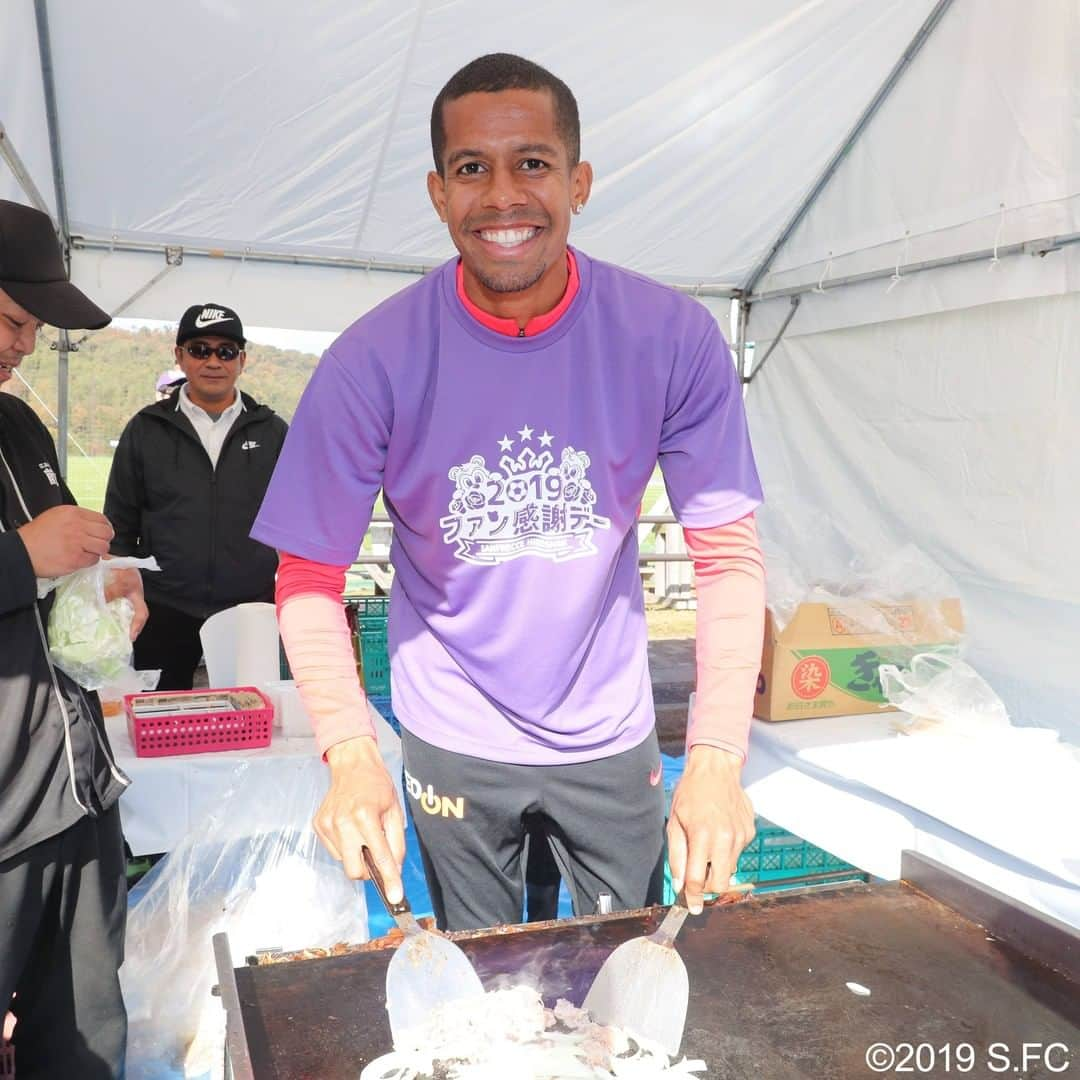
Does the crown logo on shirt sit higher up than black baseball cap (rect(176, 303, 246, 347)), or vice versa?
black baseball cap (rect(176, 303, 246, 347))

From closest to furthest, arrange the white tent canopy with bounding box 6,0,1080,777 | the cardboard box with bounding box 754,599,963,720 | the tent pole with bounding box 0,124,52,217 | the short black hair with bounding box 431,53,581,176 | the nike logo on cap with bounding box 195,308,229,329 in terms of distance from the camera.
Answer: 1. the short black hair with bounding box 431,53,581,176
2. the cardboard box with bounding box 754,599,963,720
3. the tent pole with bounding box 0,124,52,217
4. the nike logo on cap with bounding box 195,308,229,329
5. the white tent canopy with bounding box 6,0,1080,777

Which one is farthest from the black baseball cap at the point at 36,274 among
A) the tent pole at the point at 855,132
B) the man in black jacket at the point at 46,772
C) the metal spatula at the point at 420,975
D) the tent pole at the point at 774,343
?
the tent pole at the point at 774,343

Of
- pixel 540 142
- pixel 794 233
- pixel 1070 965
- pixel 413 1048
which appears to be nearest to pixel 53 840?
pixel 413 1048

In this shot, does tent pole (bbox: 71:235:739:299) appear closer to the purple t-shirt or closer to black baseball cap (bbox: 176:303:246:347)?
black baseball cap (bbox: 176:303:246:347)

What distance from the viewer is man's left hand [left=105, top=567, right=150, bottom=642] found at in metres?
2.20

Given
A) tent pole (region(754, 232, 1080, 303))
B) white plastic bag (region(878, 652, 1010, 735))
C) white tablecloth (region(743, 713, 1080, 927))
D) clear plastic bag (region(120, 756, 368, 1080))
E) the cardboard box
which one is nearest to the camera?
white tablecloth (region(743, 713, 1080, 927))

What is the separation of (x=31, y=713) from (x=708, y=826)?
129cm

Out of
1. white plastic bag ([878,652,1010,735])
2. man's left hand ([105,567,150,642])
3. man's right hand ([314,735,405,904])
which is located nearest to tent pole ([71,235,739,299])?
white plastic bag ([878,652,1010,735])

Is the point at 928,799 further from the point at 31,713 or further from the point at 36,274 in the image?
the point at 36,274

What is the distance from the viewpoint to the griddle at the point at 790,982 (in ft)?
3.82

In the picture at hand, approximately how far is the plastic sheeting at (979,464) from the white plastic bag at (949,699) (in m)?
1.80

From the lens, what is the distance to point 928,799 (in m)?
2.38

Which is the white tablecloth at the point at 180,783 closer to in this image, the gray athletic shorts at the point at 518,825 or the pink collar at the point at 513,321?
the gray athletic shorts at the point at 518,825

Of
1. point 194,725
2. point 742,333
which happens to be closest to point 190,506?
point 194,725
